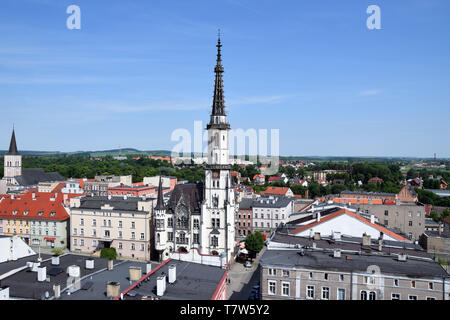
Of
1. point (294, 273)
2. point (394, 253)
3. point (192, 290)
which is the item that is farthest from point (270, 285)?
point (394, 253)

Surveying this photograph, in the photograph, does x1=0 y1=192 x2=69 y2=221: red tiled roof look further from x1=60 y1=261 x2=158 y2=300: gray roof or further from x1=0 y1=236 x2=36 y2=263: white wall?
x1=60 y1=261 x2=158 y2=300: gray roof

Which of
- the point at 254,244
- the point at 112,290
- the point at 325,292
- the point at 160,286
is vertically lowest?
the point at 254,244

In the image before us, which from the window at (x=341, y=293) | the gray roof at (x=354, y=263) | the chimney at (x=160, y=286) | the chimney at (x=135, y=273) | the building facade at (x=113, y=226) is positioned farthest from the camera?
the building facade at (x=113, y=226)

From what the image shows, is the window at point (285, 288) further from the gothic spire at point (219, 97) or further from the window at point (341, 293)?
the gothic spire at point (219, 97)

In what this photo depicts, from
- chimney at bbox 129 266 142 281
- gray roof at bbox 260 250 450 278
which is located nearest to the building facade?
gray roof at bbox 260 250 450 278

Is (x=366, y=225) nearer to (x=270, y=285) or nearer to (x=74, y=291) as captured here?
(x=270, y=285)

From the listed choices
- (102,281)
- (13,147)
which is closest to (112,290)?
(102,281)

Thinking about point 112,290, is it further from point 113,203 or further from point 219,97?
point 113,203

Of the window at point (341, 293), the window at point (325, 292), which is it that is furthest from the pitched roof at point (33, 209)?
the window at point (341, 293)
